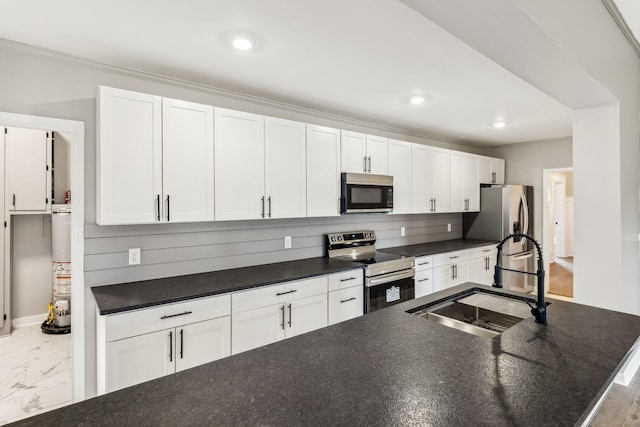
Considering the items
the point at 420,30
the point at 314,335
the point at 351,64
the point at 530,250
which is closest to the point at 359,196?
the point at 351,64

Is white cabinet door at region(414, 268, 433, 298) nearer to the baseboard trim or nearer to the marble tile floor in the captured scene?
the marble tile floor

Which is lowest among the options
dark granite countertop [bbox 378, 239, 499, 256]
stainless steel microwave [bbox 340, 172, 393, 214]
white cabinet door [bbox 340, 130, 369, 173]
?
dark granite countertop [bbox 378, 239, 499, 256]

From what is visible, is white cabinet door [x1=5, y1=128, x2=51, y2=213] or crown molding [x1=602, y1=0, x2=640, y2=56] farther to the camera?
white cabinet door [x1=5, y1=128, x2=51, y2=213]

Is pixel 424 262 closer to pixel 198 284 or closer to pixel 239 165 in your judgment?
pixel 239 165

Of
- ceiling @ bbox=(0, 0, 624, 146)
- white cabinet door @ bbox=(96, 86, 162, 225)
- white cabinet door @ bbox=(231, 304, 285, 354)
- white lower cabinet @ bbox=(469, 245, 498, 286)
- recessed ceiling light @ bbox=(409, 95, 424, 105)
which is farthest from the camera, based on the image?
white lower cabinet @ bbox=(469, 245, 498, 286)

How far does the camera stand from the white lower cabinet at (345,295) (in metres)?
2.97

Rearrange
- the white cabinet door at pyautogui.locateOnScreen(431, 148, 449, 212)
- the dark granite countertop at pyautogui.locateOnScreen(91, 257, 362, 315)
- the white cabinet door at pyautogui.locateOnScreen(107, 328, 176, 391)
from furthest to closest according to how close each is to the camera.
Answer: the white cabinet door at pyautogui.locateOnScreen(431, 148, 449, 212) → the dark granite countertop at pyautogui.locateOnScreen(91, 257, 362, 315) → the white cabinet door at pyautogui.locateOnScreen(107, 328, 176, 391)

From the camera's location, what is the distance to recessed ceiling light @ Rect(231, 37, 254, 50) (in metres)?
2.05

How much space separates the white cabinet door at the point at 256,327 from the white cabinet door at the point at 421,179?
7.78ft

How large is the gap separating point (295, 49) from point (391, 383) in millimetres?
2023

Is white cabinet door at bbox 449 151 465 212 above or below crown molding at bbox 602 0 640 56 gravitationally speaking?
below

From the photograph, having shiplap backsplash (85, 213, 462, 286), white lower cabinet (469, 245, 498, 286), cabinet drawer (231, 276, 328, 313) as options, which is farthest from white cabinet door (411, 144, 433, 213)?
cabinet drawer (231, 276, 328, 313)

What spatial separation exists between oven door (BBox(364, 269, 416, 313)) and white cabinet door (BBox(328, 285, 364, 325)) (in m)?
0.07

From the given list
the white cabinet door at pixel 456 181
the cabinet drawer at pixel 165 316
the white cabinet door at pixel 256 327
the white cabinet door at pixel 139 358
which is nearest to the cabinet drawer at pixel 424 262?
the white cabinet door at pixel 456 181
